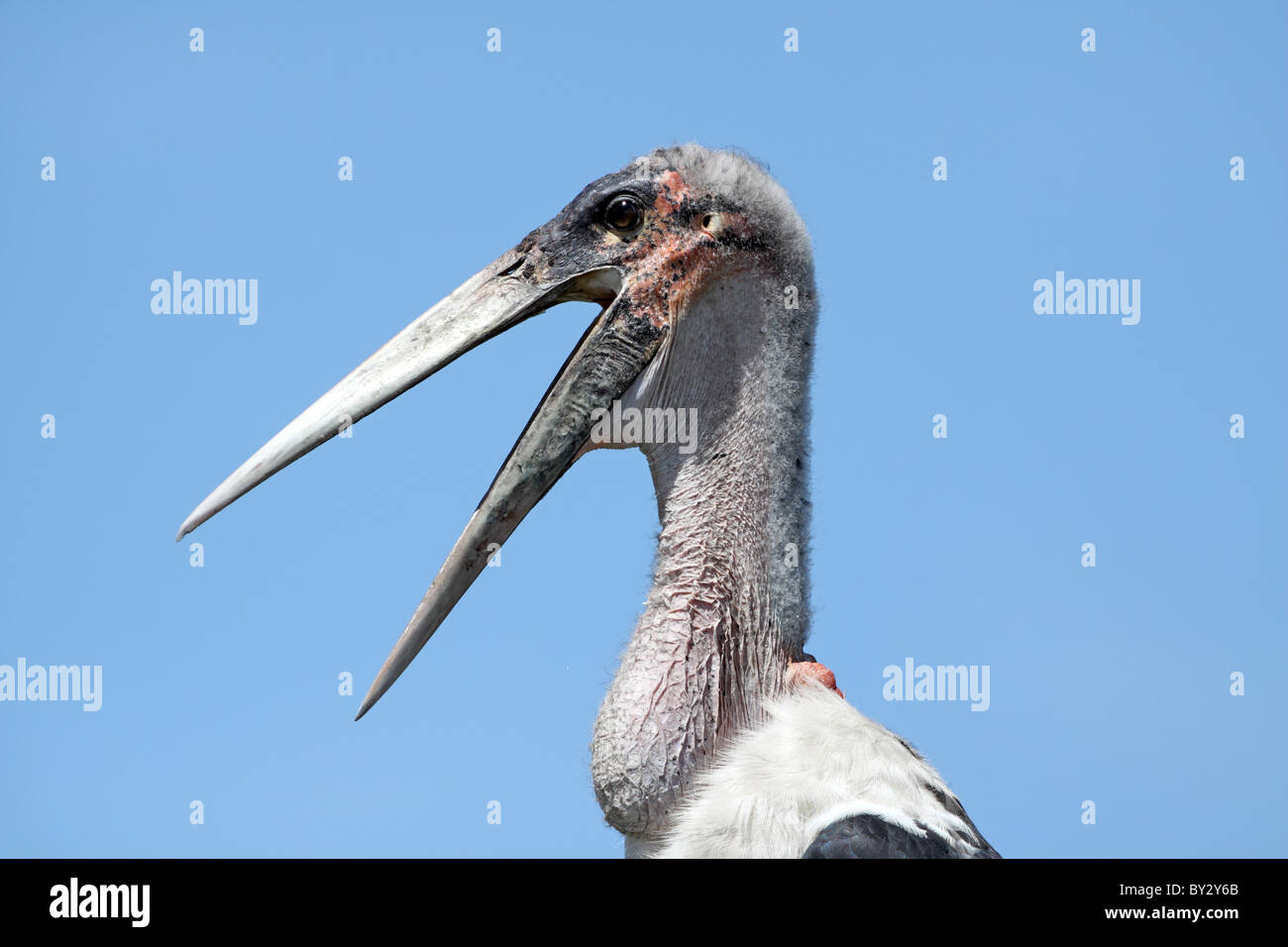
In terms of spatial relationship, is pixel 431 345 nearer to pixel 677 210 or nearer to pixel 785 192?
pixel 677 210

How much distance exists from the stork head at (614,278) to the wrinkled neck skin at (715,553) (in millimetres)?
72

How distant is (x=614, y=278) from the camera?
590cm

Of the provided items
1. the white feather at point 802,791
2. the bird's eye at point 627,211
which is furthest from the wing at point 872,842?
the bird's eye at point 627,211

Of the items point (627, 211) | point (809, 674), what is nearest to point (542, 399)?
point (627, 211)

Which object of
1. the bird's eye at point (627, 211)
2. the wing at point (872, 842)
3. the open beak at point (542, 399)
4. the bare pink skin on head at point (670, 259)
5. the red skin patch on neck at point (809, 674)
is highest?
the bird's eye at point (627, 211)

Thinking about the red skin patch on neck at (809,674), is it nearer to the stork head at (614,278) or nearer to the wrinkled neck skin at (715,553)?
the wrinkled neck skin at (715,553)

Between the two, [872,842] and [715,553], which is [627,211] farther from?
[872,842]

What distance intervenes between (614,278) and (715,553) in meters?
1.21

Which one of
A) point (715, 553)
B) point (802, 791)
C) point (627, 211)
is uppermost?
point (627, 211)

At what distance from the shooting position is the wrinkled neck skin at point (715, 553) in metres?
5.28

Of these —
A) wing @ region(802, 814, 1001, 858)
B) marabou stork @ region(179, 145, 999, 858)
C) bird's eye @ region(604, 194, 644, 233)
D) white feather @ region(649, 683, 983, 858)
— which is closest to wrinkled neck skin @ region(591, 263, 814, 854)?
marabou stork @ region(179, 145, 999, 858)

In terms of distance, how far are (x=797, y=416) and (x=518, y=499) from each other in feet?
3.79
